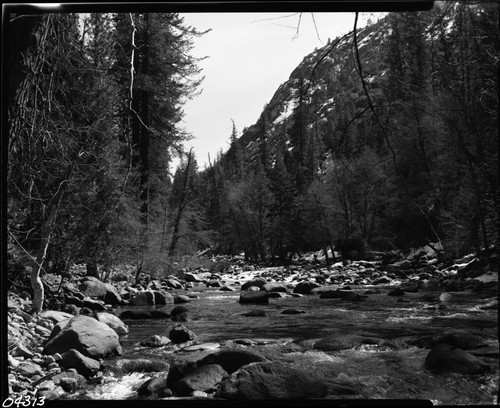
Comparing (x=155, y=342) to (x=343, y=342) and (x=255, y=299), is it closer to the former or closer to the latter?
(x=343, y=342)

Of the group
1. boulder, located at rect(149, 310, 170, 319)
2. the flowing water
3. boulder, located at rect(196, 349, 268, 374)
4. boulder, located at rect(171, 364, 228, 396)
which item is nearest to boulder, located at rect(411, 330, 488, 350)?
the flowing water

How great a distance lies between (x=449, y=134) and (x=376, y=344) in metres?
8.48

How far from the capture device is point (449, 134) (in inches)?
500

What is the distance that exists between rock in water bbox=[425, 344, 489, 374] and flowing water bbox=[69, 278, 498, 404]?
0.13 metres

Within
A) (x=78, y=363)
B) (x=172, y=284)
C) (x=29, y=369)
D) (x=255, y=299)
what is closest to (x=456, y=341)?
(x=78, y=363)

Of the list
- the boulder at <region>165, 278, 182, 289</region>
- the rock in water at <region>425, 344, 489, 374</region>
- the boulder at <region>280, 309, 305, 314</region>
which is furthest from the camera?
the boulder at <region>165, 278, 182, 289</region>

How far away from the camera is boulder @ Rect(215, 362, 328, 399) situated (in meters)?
3.89

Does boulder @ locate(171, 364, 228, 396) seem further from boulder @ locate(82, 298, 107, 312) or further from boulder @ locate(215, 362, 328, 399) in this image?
boulder @ locate(82, 298, 107, 312)

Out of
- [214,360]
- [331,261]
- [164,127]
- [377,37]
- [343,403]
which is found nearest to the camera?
[343,403]

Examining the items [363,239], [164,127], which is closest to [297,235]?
[363,239]

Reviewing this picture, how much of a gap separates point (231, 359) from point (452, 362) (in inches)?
103

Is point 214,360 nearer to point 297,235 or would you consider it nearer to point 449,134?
point 449,134

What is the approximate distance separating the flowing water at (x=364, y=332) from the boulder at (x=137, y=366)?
0.24 metres

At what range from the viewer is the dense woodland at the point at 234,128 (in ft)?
8.84
